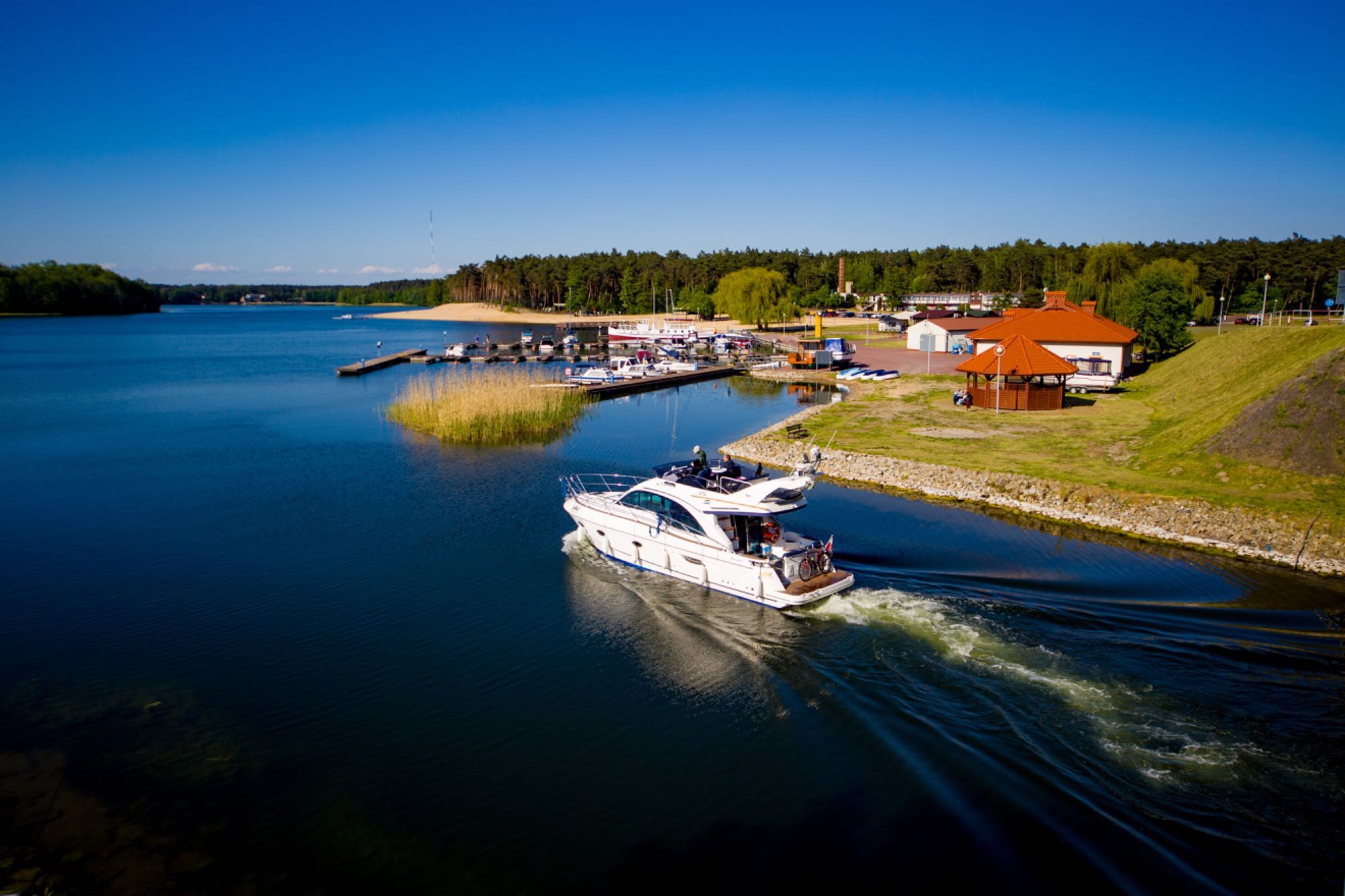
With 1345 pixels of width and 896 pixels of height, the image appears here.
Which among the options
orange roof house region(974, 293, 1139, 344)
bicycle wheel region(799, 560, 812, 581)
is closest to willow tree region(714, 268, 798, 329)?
orange roof house region(974, 293, 1139, 344)

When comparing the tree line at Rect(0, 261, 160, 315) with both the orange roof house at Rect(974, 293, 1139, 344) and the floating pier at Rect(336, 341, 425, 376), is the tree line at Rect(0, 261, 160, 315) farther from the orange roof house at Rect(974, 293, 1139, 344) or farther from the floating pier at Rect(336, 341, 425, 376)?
the orange roof house at Rect(974, 293, 1139, 344)

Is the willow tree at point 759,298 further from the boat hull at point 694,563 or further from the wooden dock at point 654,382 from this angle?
the boat hull at point 694,563

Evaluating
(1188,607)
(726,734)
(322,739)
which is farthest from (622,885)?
(1188,607)

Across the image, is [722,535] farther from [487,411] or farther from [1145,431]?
[487,411]

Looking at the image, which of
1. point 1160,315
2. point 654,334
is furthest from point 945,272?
point 1160,315

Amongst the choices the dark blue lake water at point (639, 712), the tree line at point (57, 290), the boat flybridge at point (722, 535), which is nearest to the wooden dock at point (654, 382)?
the dark blue lake water at point (639, 712)

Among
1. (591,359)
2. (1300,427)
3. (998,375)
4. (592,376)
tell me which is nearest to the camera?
(1300,427)
